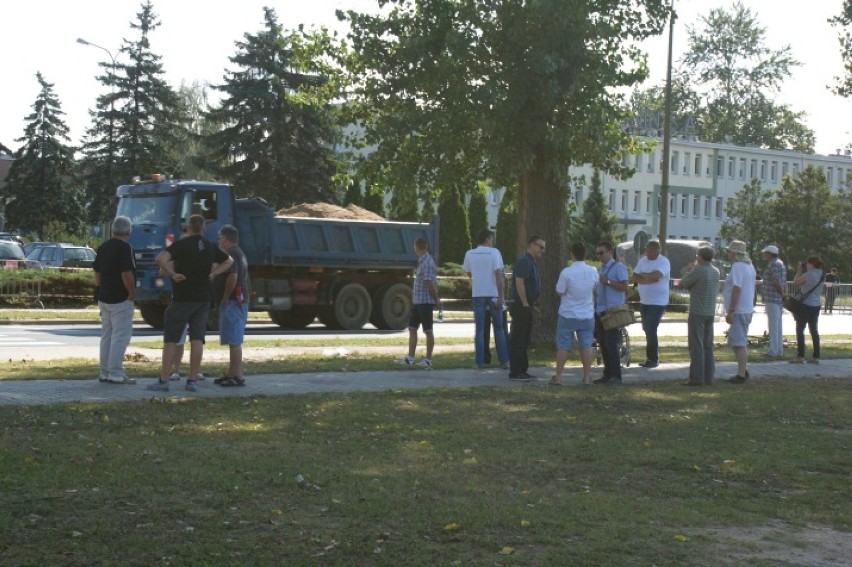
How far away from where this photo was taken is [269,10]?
6325cm

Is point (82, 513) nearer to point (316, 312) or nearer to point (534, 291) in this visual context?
point (534, 291)

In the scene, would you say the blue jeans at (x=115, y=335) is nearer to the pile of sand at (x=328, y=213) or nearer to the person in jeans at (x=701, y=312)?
the person in jeans at (x=701, y=312)

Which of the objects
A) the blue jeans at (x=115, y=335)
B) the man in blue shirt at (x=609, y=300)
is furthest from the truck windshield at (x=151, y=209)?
the blue jeans at (x=115, y=335)

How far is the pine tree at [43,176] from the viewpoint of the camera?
246ft

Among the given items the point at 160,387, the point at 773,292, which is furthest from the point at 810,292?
the point at 160,387

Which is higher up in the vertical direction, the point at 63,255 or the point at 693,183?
the point at 693,183

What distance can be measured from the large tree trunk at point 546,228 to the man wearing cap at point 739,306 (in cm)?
477

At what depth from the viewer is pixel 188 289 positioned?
14.0 m

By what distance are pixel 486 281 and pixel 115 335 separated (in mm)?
5404

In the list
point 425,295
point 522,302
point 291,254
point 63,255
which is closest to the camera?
point 522,302

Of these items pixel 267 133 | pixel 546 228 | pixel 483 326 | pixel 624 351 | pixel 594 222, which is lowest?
pixel 624 351

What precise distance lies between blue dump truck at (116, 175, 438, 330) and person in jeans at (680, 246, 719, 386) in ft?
39.9

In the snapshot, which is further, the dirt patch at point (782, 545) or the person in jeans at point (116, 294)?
the person in jeans at point (116, 294)

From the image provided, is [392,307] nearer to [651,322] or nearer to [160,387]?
[651,322]
